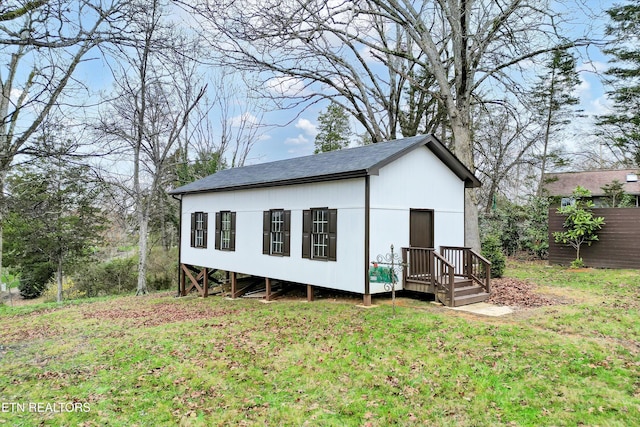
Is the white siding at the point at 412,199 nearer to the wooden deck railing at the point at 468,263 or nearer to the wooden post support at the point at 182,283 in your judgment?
the wooden deck railing at the point at 468,263

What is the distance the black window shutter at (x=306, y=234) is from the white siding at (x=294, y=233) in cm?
16

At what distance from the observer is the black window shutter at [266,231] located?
1190 centimetres

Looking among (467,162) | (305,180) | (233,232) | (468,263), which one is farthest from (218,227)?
(467,162)

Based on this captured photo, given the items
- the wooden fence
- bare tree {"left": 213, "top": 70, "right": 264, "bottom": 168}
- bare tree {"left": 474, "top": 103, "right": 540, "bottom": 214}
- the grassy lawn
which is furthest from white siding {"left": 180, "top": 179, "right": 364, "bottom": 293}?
bare tree {"left": 474, "top": 103, "right": 540, "bottom": 214}

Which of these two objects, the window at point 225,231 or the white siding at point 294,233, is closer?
the white siding at point 294,233

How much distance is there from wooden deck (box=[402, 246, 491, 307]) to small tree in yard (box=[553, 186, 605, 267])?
6.60m

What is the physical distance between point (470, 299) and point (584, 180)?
71.7ft

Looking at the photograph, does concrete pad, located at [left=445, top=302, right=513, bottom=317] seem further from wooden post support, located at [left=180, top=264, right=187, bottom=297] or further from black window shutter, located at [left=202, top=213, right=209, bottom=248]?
wooden post support, located at [left=180, top=264, right=187, bottom=297]

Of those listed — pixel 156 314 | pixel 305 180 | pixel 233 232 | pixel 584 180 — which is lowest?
pixel 156 314

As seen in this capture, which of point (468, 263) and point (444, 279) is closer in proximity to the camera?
point (444, 279)

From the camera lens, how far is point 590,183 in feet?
81.1

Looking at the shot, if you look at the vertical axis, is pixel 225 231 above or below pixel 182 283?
above

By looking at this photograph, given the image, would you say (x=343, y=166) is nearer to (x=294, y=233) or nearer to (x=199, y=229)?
(x=294, y=233)

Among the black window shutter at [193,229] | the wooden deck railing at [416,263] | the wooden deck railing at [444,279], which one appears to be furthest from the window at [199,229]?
the wooden deck railing at [444,279]
